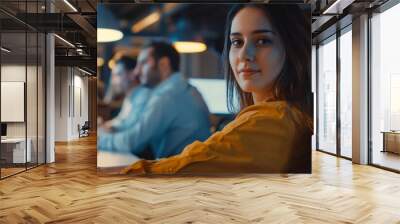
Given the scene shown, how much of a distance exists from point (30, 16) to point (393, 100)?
7.11 metres

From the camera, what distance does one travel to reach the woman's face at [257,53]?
6.62 m

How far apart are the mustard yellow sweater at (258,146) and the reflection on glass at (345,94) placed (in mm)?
2964

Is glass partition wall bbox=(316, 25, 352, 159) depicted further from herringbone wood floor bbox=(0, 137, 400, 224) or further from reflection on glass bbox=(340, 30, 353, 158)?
herringbone wood floor bbox=(0, 137, 400, 224)

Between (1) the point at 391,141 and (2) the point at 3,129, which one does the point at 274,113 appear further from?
(2) the point at 3,129

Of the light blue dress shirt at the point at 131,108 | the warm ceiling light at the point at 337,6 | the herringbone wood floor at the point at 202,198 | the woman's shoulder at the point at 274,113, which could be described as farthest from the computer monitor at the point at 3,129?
the warm ceiling light at the point at 337,6

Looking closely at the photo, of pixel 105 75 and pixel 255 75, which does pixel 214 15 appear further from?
pixel 105 75

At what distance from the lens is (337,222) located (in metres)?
3.90

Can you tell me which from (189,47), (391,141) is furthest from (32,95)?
(391,141)

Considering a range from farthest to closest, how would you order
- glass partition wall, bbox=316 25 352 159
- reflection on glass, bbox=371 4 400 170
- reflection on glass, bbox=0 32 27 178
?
1. glass partition wall, bbox=316 25 352 159
2. reflection on glass, bbox=371 4 400 170
3. reflection on glass, bbox=0 32 27 178

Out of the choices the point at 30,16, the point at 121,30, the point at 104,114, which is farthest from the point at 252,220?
the point at 30,16

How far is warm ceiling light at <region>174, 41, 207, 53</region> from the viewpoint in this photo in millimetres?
6758

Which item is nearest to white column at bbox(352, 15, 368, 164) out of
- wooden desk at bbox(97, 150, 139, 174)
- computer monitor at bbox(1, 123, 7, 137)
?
wooden desk at bbox(97, 150, 139, 174)

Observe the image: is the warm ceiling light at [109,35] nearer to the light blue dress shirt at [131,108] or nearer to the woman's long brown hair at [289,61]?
the light blue dress shirt at [131,108]

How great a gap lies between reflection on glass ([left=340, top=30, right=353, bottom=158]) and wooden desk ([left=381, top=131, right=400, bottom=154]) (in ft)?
4.04
